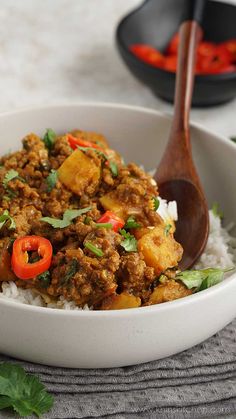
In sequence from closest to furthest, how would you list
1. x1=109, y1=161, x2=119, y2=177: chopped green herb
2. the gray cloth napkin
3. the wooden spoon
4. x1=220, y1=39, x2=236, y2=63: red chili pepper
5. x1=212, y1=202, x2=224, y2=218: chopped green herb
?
the gray cloth napkin < x1=109, y1=161, x2=119, y2=177: chopped green herb < the wooden spoon < x1=212, y1=202, x2=224, y2=218: chopped green herb < x1=220, y1=39, x2=236, y2=63: red chili pepper

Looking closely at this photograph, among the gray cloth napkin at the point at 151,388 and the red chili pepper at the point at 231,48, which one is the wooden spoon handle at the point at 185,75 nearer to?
the red chili pepper at the point at 231,48

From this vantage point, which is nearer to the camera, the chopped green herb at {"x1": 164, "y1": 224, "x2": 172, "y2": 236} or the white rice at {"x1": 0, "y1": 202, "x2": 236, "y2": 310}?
the white rice at {"x1": 0, "y1": 202, "x2": 236, "y2": 310}

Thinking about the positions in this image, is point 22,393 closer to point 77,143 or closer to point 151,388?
point 151,388

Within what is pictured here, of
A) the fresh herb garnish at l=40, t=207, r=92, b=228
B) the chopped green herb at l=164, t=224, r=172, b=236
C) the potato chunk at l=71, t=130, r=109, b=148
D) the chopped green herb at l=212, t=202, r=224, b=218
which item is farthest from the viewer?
the potato chunk at l=71, t=130, r=109, b=148

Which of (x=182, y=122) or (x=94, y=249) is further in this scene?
(x=182, y=122)

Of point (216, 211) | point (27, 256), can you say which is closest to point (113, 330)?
point (27, 256)

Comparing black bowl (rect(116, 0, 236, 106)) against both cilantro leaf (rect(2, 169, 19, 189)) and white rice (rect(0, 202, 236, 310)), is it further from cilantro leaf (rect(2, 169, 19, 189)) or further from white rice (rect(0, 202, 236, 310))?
cilantro leaf (rect(2, 169, 19, 189))

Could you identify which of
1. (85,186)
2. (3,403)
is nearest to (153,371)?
(3,403)

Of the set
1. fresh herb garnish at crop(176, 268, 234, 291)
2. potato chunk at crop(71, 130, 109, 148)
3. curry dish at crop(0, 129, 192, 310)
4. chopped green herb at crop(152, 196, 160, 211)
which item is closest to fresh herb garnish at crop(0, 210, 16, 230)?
curry dish at crop(0, 129, 192, 310)
